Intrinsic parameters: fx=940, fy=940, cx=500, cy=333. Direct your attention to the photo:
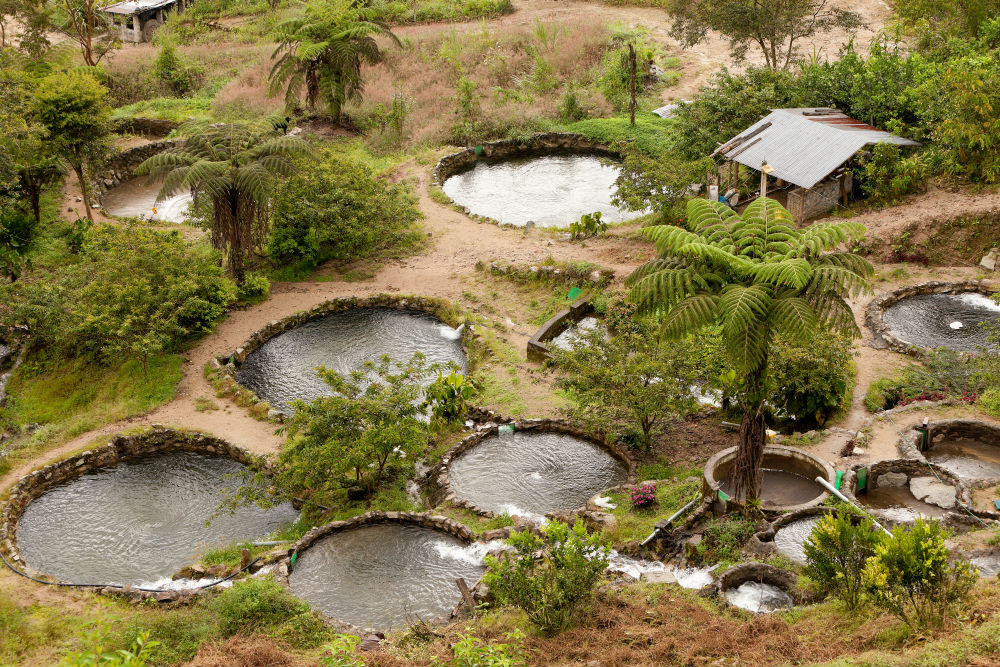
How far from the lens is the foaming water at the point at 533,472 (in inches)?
648

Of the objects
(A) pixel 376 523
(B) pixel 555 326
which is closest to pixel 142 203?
(B) pixel 555 326

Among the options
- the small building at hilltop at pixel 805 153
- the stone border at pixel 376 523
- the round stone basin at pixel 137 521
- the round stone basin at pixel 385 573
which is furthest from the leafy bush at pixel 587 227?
the round stone basin at pixel 385 573

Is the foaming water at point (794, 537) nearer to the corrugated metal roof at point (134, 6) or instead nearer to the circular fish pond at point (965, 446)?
the circular fish pond at point (965, 446)

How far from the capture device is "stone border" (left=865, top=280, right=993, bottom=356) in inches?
784

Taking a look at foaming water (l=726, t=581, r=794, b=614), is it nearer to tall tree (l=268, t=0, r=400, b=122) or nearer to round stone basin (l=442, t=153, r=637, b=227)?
round stone basin (l=442, t=153, r=637, b=227)

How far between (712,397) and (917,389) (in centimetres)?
382

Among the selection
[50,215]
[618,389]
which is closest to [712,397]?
[618,389]

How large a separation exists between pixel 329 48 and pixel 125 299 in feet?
49.5

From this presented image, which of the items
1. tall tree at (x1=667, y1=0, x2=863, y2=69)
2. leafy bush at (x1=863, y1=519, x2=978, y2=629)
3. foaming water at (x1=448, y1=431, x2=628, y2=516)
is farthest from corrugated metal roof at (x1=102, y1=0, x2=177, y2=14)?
leafy bush at (x1=863, y1=519, x2=978, y2=629)

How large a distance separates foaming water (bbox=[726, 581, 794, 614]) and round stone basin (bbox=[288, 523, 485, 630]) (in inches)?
157

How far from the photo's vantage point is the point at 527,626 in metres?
11.1

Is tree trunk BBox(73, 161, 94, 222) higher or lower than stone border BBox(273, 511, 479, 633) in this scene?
higher

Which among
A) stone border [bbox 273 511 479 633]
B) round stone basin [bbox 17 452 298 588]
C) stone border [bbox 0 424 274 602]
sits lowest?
round stone basin [bbox 17 452 298 588]

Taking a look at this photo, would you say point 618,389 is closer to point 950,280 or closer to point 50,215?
point 950,280
